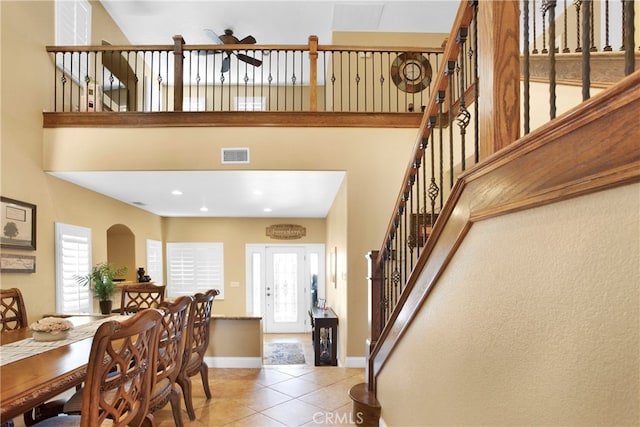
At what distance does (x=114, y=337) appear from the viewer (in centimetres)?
158

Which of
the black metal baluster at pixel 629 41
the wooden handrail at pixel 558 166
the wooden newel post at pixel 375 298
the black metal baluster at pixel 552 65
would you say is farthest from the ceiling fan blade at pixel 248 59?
the black metal baluster at pixel 629 41

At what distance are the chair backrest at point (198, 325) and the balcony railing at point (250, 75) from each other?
221 cm

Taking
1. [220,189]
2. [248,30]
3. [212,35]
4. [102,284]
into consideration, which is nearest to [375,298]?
[220,189]

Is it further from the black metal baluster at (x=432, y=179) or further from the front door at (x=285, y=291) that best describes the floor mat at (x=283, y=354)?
the black metal baluster at (x=432, y=179)

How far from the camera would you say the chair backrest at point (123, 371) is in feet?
5.12

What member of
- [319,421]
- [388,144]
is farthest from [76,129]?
[319,421]

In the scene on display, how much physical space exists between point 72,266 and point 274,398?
2923mm

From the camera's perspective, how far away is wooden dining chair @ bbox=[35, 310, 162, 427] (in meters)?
1.56

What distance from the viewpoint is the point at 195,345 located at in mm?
3373

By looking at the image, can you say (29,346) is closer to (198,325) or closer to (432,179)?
(198,325)

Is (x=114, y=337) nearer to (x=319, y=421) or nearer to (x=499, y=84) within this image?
(x=499, y=84)

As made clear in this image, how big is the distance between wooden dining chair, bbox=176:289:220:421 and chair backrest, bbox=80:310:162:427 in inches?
38.2

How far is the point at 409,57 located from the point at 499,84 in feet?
17.6

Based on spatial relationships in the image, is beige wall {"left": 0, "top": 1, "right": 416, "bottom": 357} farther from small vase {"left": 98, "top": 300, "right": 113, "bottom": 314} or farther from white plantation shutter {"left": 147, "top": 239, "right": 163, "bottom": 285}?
white plantation shutter {"left": 147, "top": 239, "right": 163, "bottom": 285}
